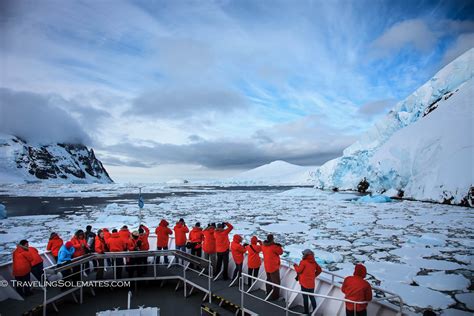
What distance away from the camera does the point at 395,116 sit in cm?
5734

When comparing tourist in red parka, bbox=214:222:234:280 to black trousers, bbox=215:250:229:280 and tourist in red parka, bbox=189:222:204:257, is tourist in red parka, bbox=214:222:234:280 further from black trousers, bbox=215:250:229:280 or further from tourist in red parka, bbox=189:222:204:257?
tourist in red parka, bbox=189:222:204:257

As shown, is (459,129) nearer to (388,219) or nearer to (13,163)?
(388,219)

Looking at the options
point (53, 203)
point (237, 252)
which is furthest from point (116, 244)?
point (53, 203)

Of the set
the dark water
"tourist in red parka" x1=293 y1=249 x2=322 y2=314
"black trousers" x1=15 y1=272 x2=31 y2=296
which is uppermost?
"tourist in red parka" x1=293 y1=249 x2=322 y2=314

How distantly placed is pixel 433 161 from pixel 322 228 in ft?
81.4

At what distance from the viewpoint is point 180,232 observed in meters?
7.88

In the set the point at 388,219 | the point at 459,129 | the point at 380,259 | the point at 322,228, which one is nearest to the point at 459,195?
the point at 459,129

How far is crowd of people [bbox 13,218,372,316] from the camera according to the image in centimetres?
485

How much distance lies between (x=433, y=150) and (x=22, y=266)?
132 ft

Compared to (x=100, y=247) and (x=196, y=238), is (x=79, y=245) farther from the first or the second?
(x=196, y=238)

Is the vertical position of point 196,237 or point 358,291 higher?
point 196,237

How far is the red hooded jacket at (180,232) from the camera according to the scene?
784 cm

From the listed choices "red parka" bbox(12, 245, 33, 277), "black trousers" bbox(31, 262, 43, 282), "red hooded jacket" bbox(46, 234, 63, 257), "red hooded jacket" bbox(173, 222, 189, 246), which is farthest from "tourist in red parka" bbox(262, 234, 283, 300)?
"red hooded jacket" bbox(46, 234, 63, 257)

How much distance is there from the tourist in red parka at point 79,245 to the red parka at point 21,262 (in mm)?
866
